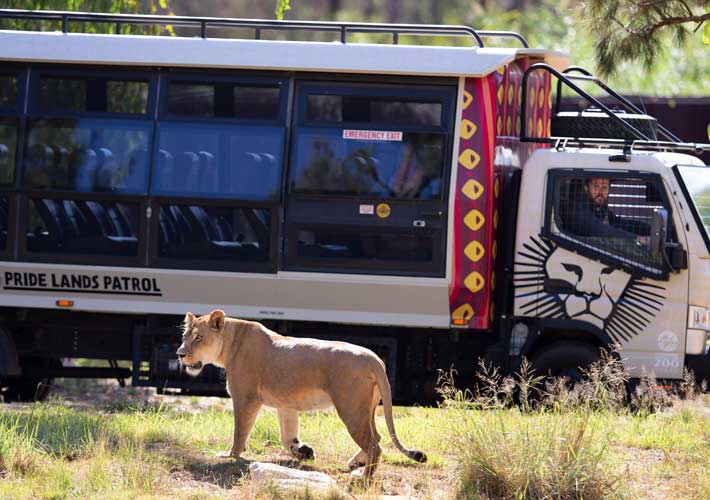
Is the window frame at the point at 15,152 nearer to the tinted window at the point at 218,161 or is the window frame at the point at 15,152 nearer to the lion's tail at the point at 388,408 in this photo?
the tinted window at the point at 218,161

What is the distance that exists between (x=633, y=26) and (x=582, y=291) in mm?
2244

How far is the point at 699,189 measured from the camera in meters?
10.4

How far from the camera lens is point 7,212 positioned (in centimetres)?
1091

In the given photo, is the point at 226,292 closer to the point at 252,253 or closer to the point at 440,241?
the point at 252,253

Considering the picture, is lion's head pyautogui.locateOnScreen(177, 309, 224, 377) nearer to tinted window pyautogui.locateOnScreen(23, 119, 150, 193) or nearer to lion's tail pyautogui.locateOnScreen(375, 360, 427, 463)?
lion's tail pyautogui.locateOnScreen(375, 360, 427, 463)

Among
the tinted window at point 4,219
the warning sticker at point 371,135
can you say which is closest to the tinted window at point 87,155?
the tinted window at point 4,219

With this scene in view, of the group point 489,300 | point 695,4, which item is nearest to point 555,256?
point 489,300

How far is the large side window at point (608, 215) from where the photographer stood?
10.4 metres

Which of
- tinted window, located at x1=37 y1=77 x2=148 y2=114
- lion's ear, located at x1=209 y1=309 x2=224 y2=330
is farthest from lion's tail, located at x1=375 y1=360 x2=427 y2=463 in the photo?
tinted window, located at x1=37 y1=77 x2=148 y2=114

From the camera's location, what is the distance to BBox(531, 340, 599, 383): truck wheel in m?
10.5

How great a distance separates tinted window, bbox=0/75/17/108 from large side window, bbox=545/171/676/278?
186 inches

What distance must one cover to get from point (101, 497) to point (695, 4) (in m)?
6.13

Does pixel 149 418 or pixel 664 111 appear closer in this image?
pixel 149 418

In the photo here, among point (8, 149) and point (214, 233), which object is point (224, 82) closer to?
point (214, 233)
